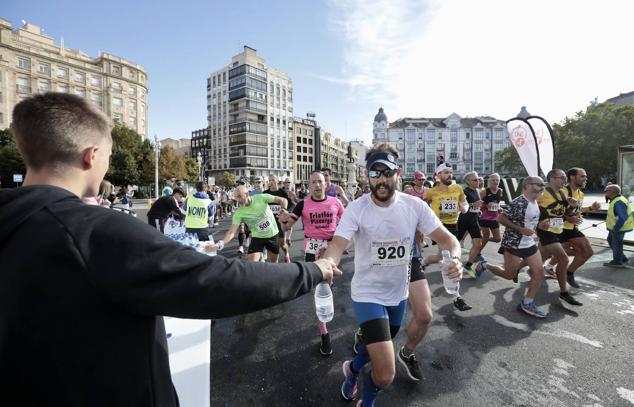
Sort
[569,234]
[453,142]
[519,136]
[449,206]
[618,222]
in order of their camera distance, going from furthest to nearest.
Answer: [453,142] → [519,136] → [618,222] → [449,206] → [569,234]

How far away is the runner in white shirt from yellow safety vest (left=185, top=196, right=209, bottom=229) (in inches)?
195

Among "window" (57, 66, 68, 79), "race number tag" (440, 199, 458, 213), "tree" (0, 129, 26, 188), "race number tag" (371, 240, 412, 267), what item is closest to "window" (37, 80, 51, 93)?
"window" (57, 66, 68, 79)

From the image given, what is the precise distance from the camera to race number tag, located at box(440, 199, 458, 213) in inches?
259

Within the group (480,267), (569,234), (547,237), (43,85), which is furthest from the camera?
(43,85)

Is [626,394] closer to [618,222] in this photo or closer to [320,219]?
[320,219]

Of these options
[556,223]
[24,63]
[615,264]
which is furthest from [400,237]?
[24,63]

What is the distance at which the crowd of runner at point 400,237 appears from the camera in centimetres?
263

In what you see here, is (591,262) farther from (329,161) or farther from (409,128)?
(329,161)

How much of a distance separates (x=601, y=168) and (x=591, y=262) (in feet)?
141

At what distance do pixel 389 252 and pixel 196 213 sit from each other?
5392 millimetres

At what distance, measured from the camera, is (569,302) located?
494 cm

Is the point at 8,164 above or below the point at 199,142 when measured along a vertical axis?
below

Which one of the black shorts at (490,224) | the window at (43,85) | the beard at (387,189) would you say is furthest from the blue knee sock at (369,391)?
the window at (43,85)

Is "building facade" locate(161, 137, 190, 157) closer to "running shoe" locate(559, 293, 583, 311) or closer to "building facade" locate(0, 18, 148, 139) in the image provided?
"building facade" locate(0, 18, 148, 139)
